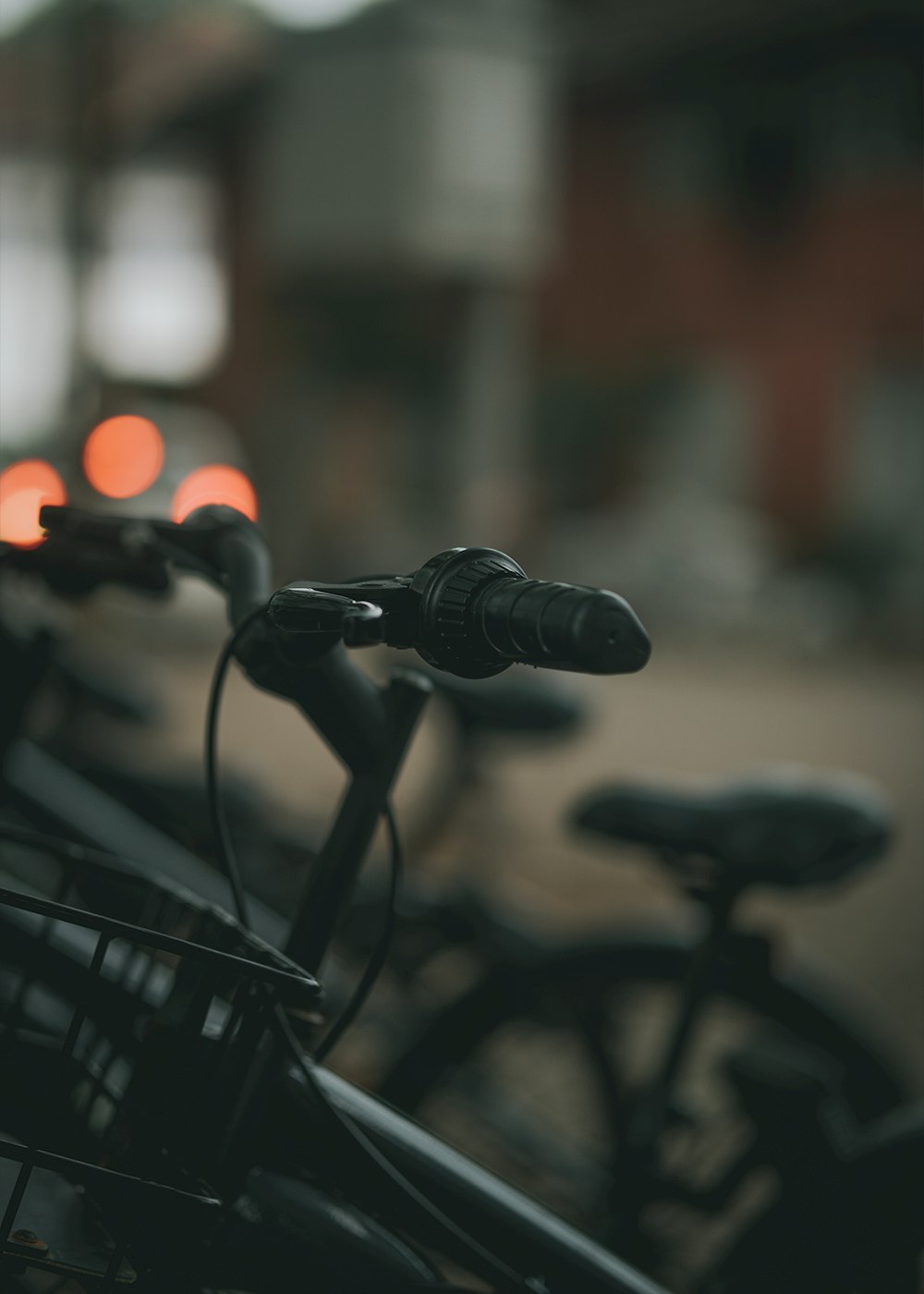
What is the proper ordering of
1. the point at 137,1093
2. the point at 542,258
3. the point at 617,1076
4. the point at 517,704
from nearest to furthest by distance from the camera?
the point at 137,1093, the point at 617,1076, the point at 517,704, the point at 542,258

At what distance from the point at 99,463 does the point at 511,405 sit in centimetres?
1365

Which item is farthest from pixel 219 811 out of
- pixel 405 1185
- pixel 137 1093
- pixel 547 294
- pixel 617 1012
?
pixel 547 294

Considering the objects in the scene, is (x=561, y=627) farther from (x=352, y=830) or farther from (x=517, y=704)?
(x=517, y=704)

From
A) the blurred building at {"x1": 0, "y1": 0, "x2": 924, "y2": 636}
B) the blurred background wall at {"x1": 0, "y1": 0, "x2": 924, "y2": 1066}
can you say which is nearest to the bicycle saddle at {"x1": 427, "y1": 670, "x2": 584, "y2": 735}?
the blurred background wall at {"x1": 0, "y1": 0, "x2": 924, "y2": 1066}

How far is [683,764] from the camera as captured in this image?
6.82 m

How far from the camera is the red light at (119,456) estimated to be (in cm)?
214

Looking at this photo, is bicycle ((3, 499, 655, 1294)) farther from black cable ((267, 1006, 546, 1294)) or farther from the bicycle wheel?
the bicycle wheel

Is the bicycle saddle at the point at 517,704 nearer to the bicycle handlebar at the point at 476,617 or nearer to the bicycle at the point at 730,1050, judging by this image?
the bicycle at the point at 730,1050

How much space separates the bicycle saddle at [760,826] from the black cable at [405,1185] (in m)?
0.57

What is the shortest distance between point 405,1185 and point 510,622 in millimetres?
549

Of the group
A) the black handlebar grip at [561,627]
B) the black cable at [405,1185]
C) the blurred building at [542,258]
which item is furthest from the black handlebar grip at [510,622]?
the blurred building at [542,258]

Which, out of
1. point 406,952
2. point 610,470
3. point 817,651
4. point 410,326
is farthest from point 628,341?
point 406,952

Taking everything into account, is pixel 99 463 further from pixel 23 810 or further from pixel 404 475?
pixel 404 475

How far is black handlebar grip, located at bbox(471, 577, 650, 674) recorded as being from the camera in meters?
0.82
